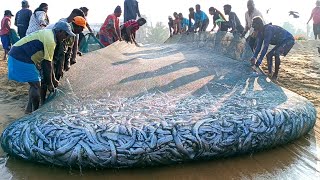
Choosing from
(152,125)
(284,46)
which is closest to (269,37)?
(284,46)

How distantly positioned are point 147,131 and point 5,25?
9.20m

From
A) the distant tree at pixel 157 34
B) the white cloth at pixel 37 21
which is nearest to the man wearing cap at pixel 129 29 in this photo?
the white cloth at pixel 37 21

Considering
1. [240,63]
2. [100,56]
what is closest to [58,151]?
[100,56]

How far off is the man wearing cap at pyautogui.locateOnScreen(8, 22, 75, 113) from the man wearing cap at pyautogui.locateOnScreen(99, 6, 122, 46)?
5374mm

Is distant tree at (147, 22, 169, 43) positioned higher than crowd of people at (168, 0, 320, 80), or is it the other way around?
crowd of people at (168, 0, 320, 80)

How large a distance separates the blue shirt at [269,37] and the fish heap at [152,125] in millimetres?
2007

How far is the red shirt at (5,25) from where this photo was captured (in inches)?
436

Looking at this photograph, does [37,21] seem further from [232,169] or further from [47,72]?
[232,169]

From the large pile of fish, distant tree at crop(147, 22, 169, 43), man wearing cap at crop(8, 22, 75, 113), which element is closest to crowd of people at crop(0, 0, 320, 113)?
man wearing cap at crop(8, 22, 75, 113)

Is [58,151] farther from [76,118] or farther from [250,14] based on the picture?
[250,14]

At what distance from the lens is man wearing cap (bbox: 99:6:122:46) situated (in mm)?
10117

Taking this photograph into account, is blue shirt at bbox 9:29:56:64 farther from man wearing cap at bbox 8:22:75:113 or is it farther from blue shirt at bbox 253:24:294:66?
blue shirt at bbox 253:24:294:66

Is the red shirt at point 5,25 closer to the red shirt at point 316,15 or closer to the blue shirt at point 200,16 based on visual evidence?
the blue shirt at point 200,16

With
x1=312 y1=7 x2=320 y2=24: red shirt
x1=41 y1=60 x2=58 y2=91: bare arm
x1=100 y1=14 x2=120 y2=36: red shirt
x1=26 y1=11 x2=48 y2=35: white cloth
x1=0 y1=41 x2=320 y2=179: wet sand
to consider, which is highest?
x1=26 y1=11 x2=48 y2=35: white cloth
